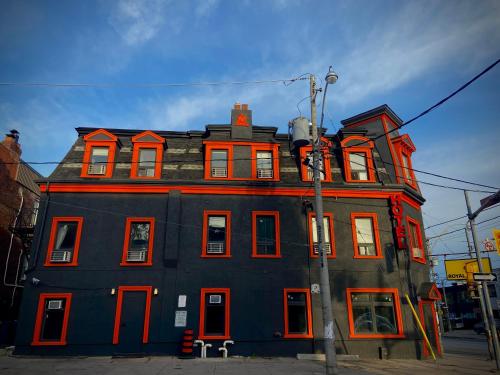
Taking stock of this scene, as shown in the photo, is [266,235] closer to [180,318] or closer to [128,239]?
[180,318]

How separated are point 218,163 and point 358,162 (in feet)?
26.6

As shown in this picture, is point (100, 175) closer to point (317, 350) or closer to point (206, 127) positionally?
point (206, 127)

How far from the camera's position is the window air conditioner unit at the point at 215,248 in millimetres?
16766

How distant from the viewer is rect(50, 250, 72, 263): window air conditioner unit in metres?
16.1

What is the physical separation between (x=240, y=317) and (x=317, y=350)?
3881 mm

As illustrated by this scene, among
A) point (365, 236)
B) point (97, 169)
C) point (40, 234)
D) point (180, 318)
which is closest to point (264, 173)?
point (365, 236)

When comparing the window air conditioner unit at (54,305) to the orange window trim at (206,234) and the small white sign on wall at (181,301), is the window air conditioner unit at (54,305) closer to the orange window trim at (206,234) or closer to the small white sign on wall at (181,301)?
A: the small white sign on wall at (181,301)

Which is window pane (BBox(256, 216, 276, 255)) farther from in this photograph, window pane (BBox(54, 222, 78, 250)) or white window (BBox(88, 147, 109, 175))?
window pane (BBox(54, 222, 78, 250))

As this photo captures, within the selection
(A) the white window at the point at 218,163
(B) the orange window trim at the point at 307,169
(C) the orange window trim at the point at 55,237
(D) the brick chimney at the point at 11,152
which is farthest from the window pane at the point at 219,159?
(D) the brick chimney at the point at 11,152

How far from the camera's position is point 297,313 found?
16.2m

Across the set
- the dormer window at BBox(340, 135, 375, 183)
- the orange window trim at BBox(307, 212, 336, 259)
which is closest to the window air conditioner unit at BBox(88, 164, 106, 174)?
the orange window trim at BBox(307, 212, 336, 259)

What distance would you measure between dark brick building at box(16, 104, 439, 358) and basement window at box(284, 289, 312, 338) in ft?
0.16

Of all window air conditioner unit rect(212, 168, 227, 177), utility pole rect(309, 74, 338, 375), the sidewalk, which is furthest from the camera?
window air conditioner unit rect(212, 168, 227, 177)

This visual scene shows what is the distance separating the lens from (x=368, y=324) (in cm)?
1623
